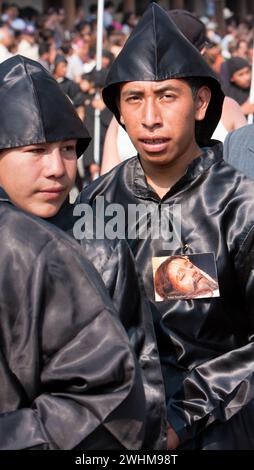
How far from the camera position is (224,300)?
367 cm

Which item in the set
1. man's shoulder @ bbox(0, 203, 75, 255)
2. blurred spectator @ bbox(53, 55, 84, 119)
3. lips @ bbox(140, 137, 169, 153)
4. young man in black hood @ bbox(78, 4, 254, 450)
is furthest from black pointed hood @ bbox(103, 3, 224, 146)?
blurred spectator @ bbox(53, 55, 84, 119)

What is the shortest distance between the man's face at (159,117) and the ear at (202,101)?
10 cm

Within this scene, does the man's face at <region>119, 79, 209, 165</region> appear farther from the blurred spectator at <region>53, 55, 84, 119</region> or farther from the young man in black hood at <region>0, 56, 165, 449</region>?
the blurred spectator at <region>53, 55, 84, 119</region>

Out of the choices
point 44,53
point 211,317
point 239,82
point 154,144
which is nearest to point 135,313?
point 211,317

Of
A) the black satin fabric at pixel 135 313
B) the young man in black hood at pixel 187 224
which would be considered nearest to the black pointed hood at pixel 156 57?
the young man in black hood at pixel 187 224

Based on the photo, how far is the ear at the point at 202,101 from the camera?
154 inches

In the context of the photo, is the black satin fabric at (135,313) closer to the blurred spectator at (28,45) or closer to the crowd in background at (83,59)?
the crowd in background at (83,59)

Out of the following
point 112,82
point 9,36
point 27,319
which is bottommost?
point 9,36

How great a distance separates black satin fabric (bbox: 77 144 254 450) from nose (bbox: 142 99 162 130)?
0.75 feet

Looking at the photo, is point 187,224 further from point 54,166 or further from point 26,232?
point 26,232

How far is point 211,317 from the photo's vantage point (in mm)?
3637

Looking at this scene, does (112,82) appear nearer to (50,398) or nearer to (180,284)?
(180,284)

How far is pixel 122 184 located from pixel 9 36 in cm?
1108
